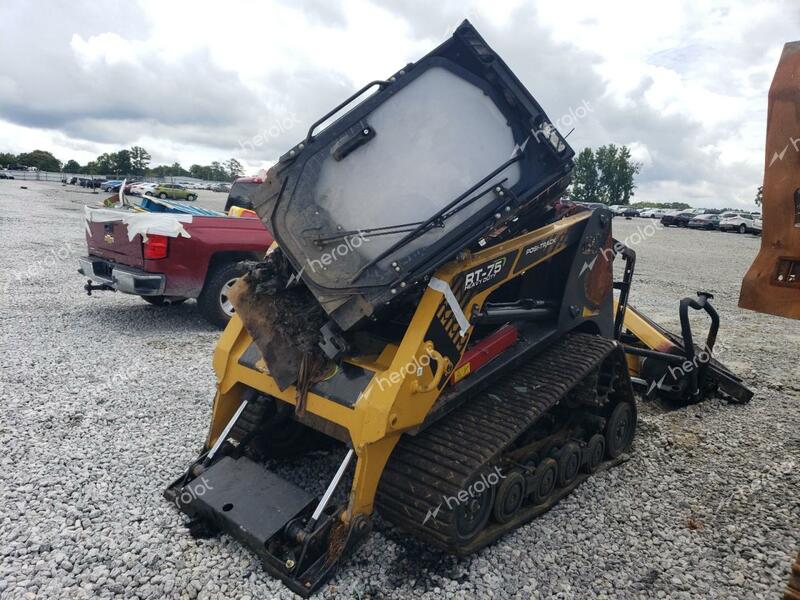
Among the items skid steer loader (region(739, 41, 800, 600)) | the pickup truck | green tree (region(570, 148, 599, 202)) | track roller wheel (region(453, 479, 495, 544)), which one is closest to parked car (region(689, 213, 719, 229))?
green tree (region(570, 148, 599, 202))

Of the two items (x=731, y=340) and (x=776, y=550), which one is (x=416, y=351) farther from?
(x=731, y=340)

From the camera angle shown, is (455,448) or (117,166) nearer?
(455,448)

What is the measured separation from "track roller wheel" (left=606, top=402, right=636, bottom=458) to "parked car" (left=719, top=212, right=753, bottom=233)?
3734 centimetres

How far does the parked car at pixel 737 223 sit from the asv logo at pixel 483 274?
3862 cm

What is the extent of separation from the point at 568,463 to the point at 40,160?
10288 cm

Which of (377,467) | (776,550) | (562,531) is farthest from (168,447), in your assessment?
(776,550)

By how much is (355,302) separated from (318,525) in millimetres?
1089

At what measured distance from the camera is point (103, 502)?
3490 millimetres

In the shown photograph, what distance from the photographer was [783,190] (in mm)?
2365

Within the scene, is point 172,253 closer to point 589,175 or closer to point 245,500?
point 245,500

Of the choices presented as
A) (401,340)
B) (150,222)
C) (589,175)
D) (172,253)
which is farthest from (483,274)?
(589,175)

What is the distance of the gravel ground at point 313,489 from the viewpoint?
294 cm

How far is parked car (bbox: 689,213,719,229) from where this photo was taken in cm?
3766

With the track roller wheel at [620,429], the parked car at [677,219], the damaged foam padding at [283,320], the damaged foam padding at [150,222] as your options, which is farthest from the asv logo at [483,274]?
the parked car at [677,219]
